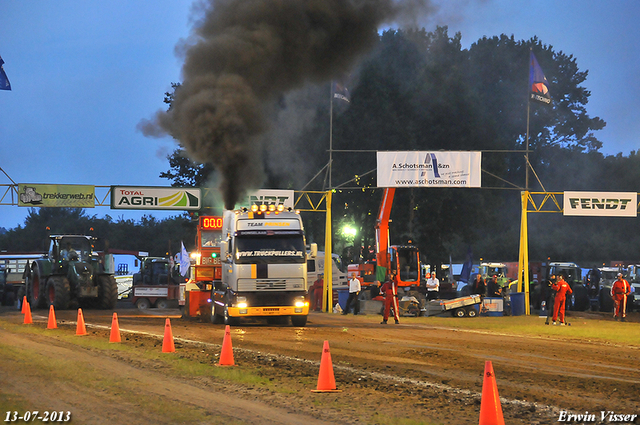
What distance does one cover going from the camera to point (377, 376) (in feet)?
38.2

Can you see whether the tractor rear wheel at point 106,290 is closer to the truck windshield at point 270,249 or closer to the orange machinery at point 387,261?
the truck windshield at point 270,249

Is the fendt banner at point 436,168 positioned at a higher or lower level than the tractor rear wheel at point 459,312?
higher

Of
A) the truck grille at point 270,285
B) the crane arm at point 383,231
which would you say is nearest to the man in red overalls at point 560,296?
the truck grille at point 270,285

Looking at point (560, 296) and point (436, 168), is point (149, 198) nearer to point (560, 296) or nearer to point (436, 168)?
point (436, 168)

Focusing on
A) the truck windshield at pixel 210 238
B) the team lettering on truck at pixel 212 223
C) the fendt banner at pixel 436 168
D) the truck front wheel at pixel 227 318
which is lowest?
the truck front wheel at pixel 227 318

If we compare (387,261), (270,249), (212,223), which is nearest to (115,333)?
(270,249)

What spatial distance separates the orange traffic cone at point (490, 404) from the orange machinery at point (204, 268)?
1826cm

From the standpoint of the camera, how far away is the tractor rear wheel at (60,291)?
91.8 feet

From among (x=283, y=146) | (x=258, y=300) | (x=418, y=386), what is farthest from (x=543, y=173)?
(x=418, y=386)

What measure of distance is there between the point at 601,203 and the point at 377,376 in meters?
23.3

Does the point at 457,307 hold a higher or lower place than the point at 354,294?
lower

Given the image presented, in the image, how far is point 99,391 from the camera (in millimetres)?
→ 10008

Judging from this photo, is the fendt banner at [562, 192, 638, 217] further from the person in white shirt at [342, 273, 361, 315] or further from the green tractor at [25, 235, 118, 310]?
the green tractor at [25, 235, 118, 310]

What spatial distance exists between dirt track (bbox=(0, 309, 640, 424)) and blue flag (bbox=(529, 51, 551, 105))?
15459 mm
